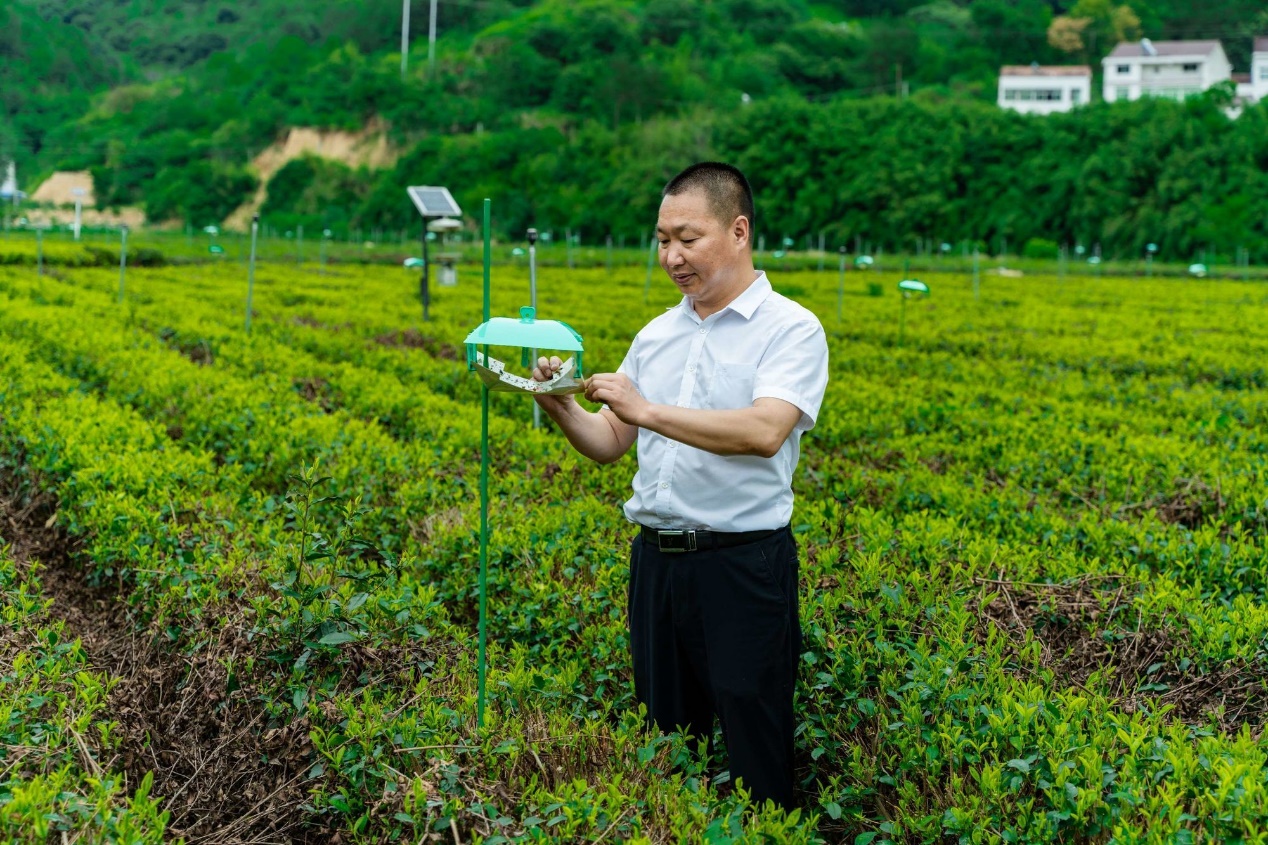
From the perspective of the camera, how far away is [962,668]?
4012 mm

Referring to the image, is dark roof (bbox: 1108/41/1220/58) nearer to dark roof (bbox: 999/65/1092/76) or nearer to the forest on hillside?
dark roof (bbox: 999/65/1092/76)

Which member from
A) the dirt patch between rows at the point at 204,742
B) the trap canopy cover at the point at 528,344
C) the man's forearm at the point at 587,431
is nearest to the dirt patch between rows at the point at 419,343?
the dirt patch between rows at the point at 204,742

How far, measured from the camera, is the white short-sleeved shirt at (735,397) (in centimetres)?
331

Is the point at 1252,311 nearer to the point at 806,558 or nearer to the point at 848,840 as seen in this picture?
the point at 806,558

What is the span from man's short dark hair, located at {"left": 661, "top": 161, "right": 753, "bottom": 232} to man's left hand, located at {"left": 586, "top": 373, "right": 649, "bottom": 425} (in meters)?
0.59

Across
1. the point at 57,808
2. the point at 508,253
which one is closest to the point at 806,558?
the point at 57,808

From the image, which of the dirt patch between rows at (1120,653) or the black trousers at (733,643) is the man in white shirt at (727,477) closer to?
the black trousers at (733,643)

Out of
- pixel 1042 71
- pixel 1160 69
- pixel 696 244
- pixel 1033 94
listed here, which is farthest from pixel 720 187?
pixel 1160 69

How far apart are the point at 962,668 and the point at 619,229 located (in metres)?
59.3

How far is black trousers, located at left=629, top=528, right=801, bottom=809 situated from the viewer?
3.36 meters

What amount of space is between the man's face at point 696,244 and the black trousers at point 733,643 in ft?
2.53

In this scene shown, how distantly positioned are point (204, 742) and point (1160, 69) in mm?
88491

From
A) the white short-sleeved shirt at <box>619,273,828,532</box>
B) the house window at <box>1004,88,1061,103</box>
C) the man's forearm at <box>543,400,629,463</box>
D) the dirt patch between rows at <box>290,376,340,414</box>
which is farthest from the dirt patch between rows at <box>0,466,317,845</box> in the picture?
the house window at <box>1004,88,1061,103</box>

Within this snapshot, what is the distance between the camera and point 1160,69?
80.0 metres
